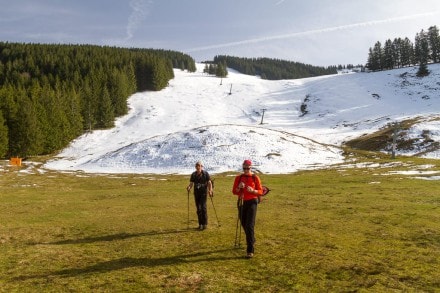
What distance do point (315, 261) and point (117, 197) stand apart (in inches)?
938

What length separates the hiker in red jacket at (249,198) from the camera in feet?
43.2

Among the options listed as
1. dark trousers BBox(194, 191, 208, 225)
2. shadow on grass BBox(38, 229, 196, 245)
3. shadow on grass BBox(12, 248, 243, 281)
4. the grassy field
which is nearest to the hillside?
the grassy field

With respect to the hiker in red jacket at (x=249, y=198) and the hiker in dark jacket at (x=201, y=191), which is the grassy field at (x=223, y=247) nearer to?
the hiker in dark jacket at (x=201, y=191)

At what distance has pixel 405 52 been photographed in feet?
545

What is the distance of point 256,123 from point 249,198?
102542mm

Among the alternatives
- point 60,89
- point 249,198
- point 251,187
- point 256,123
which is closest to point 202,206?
point 249,198

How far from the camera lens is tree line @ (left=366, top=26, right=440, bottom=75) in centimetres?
15612

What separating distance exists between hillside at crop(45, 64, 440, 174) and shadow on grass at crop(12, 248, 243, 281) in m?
46.2

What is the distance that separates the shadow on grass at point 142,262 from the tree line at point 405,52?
172m

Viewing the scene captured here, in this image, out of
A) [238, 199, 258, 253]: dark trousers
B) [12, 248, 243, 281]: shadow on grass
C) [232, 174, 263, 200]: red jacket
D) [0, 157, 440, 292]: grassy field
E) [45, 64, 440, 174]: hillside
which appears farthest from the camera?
[45, 64, 440, 174]: hillside

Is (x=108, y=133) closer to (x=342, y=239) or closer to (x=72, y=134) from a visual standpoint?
(x=72, y=134)

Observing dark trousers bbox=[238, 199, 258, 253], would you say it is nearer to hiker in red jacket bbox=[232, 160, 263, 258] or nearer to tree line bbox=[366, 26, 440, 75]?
hiker in red jacket bbox=[232, 160, 263, 258]

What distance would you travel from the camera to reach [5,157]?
2950 inches

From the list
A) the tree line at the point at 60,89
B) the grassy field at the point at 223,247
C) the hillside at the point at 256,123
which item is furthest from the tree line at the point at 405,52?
the grassy field at the point at 223,247
